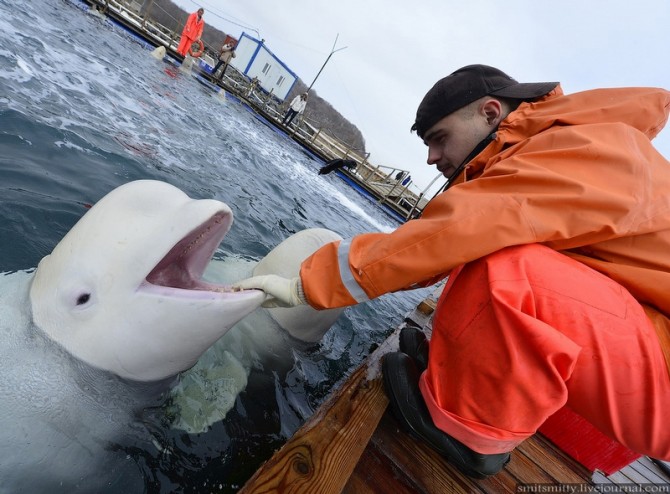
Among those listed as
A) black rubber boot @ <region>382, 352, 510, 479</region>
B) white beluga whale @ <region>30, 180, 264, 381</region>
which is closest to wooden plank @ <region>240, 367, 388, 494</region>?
black rubber boot @ <region>382, 352, 510, 479</region>

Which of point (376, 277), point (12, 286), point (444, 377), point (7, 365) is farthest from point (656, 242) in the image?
point (12, 286)

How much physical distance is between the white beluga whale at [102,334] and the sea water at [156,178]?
7.3 inches

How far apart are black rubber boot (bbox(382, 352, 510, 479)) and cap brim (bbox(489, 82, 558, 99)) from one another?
6.08 ft

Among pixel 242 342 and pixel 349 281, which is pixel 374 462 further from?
pixel 242 342

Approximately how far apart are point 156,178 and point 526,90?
4571 mm

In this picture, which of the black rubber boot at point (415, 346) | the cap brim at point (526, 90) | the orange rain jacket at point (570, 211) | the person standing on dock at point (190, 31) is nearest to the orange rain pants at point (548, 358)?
the orange rain jacket at point (570, 211)

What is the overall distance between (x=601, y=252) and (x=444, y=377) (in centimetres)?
107

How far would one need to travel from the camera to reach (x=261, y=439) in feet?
7.84

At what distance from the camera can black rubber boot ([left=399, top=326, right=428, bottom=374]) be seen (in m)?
2.77

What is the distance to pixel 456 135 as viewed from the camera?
2562mm

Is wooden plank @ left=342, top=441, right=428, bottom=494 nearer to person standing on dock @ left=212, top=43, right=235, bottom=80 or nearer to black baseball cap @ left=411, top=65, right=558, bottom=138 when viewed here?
black baseball cap @ left=411, top=65, right=558, bottom=138

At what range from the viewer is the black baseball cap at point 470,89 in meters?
2.41

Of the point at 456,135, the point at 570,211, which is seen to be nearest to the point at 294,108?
the point at 456,135

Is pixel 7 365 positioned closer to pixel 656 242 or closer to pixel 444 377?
pixel 444 377
